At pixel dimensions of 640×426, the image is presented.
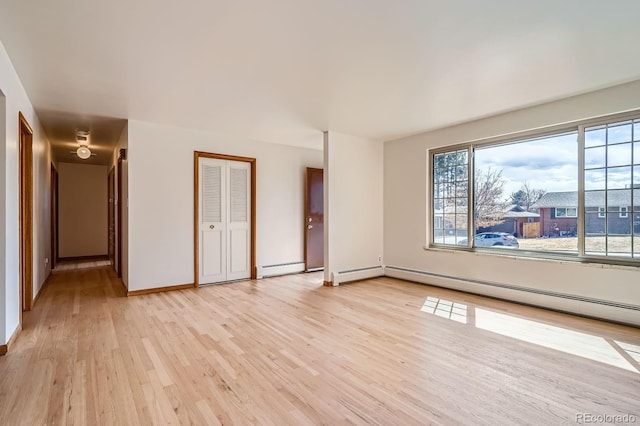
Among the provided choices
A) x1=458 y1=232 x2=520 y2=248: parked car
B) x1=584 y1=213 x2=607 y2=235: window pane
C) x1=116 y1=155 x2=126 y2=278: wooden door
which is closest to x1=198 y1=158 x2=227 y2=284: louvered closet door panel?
x1=116 y1=155 x2=126 y2=278: wooden door

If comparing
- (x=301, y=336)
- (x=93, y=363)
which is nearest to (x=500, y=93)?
(x=301, y=336)

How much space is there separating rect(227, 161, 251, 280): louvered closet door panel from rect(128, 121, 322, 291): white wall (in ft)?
0.66

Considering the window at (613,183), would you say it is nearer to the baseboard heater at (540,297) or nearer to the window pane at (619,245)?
the window pane at (619,245)

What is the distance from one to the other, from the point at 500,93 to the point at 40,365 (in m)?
5.02

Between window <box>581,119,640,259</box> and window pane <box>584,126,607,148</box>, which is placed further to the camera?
window pane <box>584,126,607,148</box>

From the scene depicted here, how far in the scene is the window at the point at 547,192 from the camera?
333 centimetres

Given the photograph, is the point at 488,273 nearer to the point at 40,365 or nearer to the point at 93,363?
the point at 93,363

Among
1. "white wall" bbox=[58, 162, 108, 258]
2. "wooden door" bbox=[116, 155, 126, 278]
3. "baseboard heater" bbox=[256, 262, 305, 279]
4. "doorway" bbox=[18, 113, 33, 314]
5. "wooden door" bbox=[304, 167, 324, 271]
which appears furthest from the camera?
"white wall" bbox=[58, 162, 108, 258]

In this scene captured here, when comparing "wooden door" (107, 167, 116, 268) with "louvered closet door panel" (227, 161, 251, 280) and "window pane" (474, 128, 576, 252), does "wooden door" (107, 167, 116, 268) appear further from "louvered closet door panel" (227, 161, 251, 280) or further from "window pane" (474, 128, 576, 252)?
"window pane" (474, 128, 576, 252)

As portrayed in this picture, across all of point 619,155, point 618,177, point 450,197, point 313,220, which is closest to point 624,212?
point 618,177

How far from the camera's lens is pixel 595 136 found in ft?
11.6

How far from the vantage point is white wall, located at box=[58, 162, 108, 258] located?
8.01 meters

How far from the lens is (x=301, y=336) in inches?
116

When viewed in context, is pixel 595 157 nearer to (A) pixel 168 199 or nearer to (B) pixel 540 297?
(B) pixel 540 297
